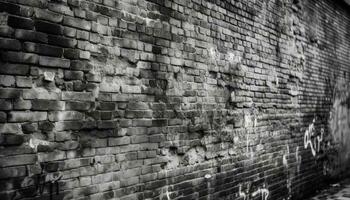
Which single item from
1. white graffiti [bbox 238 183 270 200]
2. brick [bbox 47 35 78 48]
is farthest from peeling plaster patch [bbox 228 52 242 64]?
brick [bbox 47 35 78 48]

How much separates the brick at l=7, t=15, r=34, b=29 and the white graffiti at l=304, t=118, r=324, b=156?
5887 millimetres

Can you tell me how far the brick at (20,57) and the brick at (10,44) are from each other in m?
0.03

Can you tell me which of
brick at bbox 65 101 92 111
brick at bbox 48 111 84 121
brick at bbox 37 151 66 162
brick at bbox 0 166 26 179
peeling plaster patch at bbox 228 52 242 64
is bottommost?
brick at bbox 0 166 26 179

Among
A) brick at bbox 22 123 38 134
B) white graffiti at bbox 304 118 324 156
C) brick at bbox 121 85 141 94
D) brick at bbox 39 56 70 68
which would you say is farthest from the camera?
white graffiti at bbox 304 118 324 156

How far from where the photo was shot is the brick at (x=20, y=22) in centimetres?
246

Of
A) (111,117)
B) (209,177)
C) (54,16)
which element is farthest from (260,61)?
(54,16)

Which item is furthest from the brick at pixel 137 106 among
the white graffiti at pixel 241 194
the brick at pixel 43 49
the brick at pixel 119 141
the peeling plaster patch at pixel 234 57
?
the white graffiti at pixel 241 194

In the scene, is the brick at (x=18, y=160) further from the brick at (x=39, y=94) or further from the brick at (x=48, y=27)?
the brick at (x=48, y=27)

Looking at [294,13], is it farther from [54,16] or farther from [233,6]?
[54,16]

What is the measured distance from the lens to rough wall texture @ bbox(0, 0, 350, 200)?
8.43 ft

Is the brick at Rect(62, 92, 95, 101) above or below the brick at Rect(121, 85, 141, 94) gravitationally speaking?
below

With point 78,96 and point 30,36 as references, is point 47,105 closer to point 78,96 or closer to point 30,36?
point 78,96

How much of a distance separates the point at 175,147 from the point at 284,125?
3.04 metres

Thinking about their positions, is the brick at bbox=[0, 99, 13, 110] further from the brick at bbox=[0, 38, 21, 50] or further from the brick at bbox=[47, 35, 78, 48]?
the brick at bbox=[47, 35, 78, 48]
